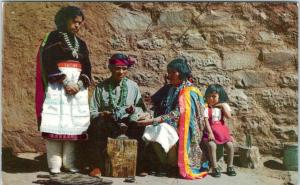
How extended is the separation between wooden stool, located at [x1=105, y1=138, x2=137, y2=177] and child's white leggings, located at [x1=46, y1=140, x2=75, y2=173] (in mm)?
378

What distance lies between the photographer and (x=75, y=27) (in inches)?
187

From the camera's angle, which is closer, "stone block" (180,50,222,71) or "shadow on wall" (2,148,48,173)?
"shadow on wall" (2,148,48,173)

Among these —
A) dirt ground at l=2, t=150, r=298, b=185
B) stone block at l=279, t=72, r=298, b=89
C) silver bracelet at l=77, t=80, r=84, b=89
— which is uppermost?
stone block at l=279, t=72, r=298, b=89

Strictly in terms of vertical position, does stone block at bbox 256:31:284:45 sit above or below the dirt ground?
above

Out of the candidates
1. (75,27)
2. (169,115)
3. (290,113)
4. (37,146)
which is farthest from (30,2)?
(290,113)

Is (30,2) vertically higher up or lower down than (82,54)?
higher up

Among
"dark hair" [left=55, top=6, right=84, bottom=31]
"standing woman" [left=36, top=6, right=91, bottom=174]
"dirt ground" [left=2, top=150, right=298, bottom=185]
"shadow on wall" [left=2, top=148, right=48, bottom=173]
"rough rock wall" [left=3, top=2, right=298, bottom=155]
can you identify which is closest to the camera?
"dirt ground" [left=2, top=150, right=298, bottom=185]

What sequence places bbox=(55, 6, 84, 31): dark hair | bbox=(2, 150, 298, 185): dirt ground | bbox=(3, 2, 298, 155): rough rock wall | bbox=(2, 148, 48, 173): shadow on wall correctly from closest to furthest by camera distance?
bbox=(2, 150, 298, 185): dirt ground < bbox=(2, 148, 48, 173): shadow on wall < bbox=(55, 6, 84, 31): dark hair < bbox=(3, 2, 298, 155): rough rock wall

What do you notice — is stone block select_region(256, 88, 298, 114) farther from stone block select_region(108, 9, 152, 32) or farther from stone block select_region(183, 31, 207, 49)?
stone block select_region(108, 9, 152, 32)

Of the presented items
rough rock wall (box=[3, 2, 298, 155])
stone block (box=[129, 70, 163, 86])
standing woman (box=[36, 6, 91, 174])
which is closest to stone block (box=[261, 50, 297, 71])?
rough rock wall (box=[3, 2, 298, 155])

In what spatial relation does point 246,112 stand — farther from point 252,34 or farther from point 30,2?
point 30,2

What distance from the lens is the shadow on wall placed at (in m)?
4.60

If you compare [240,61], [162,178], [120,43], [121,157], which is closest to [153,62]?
[120,43]

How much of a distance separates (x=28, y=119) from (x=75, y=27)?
101cm
